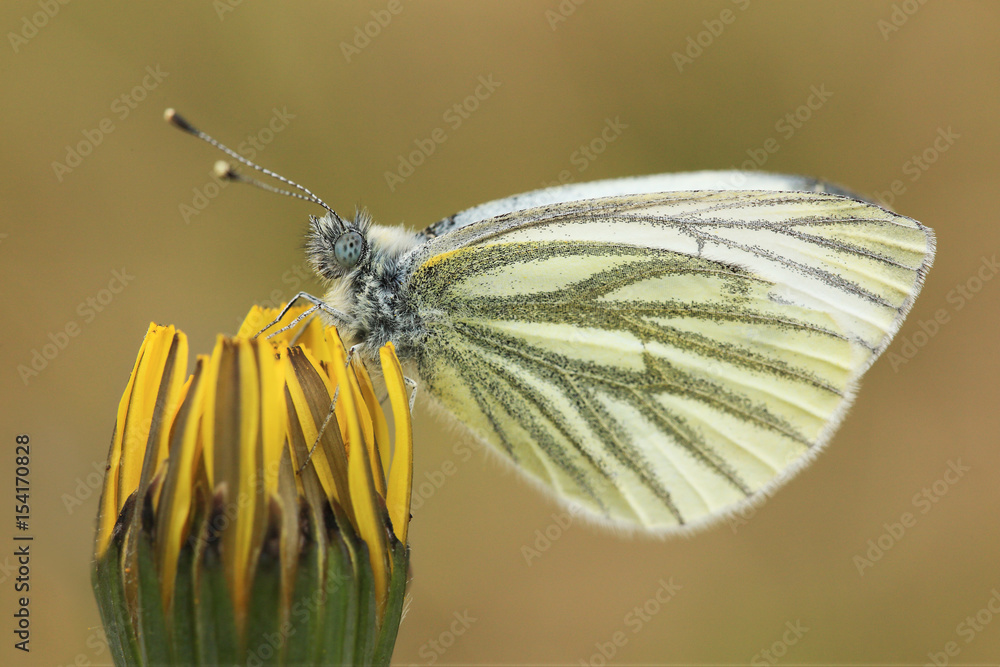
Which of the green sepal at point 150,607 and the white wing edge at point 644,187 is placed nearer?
the green sepal at point 150,607

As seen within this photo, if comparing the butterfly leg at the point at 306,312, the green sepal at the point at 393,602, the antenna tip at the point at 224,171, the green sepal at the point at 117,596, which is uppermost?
the antenna tip at the point at 224,171

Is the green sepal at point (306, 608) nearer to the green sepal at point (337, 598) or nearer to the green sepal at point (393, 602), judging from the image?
the green sepal at point (337, 598)

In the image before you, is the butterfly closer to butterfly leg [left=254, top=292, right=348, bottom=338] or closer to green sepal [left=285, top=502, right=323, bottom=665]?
butterfly leg [left=254, top=292, right=348, bottom=338]

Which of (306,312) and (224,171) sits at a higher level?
(224,171)

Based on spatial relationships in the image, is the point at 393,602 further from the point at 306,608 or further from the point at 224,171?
the point at 224,171

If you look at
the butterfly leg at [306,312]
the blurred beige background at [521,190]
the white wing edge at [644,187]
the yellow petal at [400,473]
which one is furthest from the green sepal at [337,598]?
the blurred beige background at [521,190]

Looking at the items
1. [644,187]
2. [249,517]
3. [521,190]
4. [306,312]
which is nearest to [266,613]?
[249,517]

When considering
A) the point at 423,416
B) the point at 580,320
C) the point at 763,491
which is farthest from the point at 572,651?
the point at 580,320
